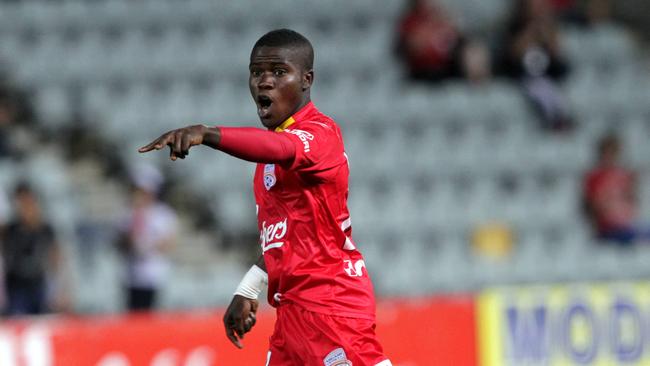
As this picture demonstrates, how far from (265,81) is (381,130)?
7.17 m

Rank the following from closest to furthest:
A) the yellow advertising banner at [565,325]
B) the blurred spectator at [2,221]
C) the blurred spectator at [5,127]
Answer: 1. the blurred spectator at [2,221]
2. the yellow advertising banner at [565,325]
3. the blurred spectator at [5,127]

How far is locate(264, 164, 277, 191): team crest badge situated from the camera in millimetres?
4543

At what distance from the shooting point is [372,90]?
11789mm

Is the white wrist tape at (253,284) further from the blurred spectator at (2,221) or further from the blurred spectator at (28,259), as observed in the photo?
the blurred spectator at (2,221)

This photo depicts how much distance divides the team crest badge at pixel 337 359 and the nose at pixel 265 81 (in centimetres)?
96

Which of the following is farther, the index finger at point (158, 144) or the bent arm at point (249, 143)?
the bent arm at point (249, 143)

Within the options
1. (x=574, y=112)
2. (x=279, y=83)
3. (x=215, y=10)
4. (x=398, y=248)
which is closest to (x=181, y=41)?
(x=215, y=10)

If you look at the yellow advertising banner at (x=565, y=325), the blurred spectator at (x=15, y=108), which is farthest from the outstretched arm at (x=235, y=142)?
the blurred spectator at (x=15, y=108)

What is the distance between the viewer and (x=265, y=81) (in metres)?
4.41

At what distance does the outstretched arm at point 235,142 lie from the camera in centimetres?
378

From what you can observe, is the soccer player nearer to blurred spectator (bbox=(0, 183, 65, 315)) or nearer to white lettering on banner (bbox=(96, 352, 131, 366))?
white lettering on banner (bbox=(96, 352, 131, 366))

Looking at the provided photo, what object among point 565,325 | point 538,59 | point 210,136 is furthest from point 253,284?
point 538,59

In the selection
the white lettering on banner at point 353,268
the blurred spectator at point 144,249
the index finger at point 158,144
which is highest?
the index finger at point 158,144

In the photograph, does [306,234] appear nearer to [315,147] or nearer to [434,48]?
[315,147]
